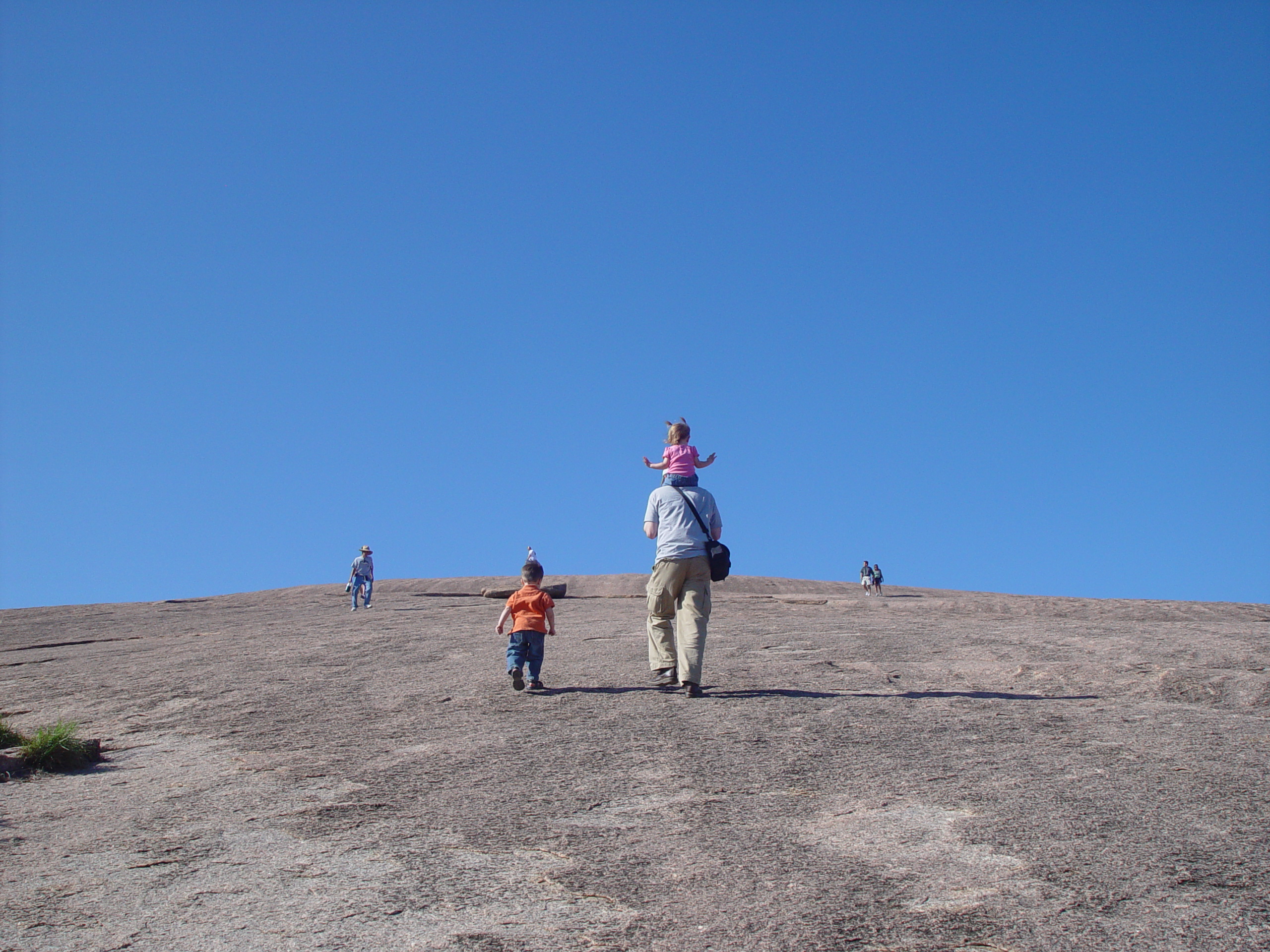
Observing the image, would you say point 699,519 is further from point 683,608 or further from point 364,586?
point 364,586

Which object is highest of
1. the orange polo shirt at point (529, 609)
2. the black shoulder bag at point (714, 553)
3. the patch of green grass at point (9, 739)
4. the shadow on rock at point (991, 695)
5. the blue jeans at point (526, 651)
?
the black shoulder bag at point (714, 553)

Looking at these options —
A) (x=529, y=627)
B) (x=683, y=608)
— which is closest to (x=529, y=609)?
(x=529, y=627)

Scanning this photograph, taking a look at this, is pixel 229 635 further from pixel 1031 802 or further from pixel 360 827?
pixel 1031 802

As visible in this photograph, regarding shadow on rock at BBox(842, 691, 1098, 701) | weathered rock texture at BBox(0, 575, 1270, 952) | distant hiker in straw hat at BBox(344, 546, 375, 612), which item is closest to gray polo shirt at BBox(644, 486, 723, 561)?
weathered rock texture at BBox(0, 575, 1270, 952)

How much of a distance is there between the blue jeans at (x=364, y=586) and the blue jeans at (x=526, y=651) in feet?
53.8

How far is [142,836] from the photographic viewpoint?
167 inches

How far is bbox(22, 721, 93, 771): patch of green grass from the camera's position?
583 centimetres

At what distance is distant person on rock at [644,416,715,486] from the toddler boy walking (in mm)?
1485

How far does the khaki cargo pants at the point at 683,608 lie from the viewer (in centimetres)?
742

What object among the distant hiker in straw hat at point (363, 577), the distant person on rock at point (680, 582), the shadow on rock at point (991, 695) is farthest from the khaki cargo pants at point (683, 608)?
the distant hiker in straw hat at point (363, 577)

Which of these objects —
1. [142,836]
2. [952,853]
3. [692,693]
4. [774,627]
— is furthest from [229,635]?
[952,853]

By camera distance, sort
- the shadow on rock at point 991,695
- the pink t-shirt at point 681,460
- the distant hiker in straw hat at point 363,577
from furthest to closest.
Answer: the distant hiker in straw hat at point 363,577
the pink t-shirt at point 681,460
the shadow on rock at point 991,695

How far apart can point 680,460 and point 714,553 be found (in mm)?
909

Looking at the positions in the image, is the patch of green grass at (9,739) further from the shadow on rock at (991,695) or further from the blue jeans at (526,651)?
the shadow on rock at (991,695)
